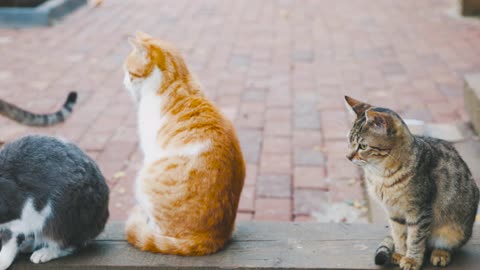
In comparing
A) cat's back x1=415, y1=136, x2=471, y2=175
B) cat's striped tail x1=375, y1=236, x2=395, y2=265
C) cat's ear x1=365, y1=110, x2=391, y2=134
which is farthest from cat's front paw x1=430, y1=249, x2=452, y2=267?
cat's ear x1=365, y1=110, x2=391, y2=134

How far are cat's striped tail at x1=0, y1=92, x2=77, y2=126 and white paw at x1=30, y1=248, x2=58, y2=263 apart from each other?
693mm

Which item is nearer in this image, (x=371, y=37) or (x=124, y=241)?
(x=124, y=241)

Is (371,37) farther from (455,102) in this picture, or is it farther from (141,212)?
(141,212)

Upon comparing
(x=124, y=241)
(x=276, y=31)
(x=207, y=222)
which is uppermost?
(x=207, y=222)

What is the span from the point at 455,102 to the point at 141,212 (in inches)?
135

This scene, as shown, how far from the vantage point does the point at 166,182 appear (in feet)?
8.09

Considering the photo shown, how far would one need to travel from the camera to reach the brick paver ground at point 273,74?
13.4 feet

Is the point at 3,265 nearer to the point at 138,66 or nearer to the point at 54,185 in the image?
the point at 54,185

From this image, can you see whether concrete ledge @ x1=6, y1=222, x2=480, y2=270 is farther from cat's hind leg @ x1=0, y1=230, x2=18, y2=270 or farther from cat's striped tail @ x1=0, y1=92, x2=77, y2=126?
cat's striped tail @ x1=0, y1=92, x2=77, y2=126

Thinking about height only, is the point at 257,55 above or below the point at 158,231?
below

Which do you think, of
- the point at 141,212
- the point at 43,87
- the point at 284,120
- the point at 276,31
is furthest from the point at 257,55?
the point at 141,212

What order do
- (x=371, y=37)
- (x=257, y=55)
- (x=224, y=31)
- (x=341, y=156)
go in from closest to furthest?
(x=341, y=156) < (x=257, y=55) < (x=371, y=37) < (x=224, y=31)

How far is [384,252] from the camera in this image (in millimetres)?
2357

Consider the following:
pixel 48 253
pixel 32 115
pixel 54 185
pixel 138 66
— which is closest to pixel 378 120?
pixel 138 66
